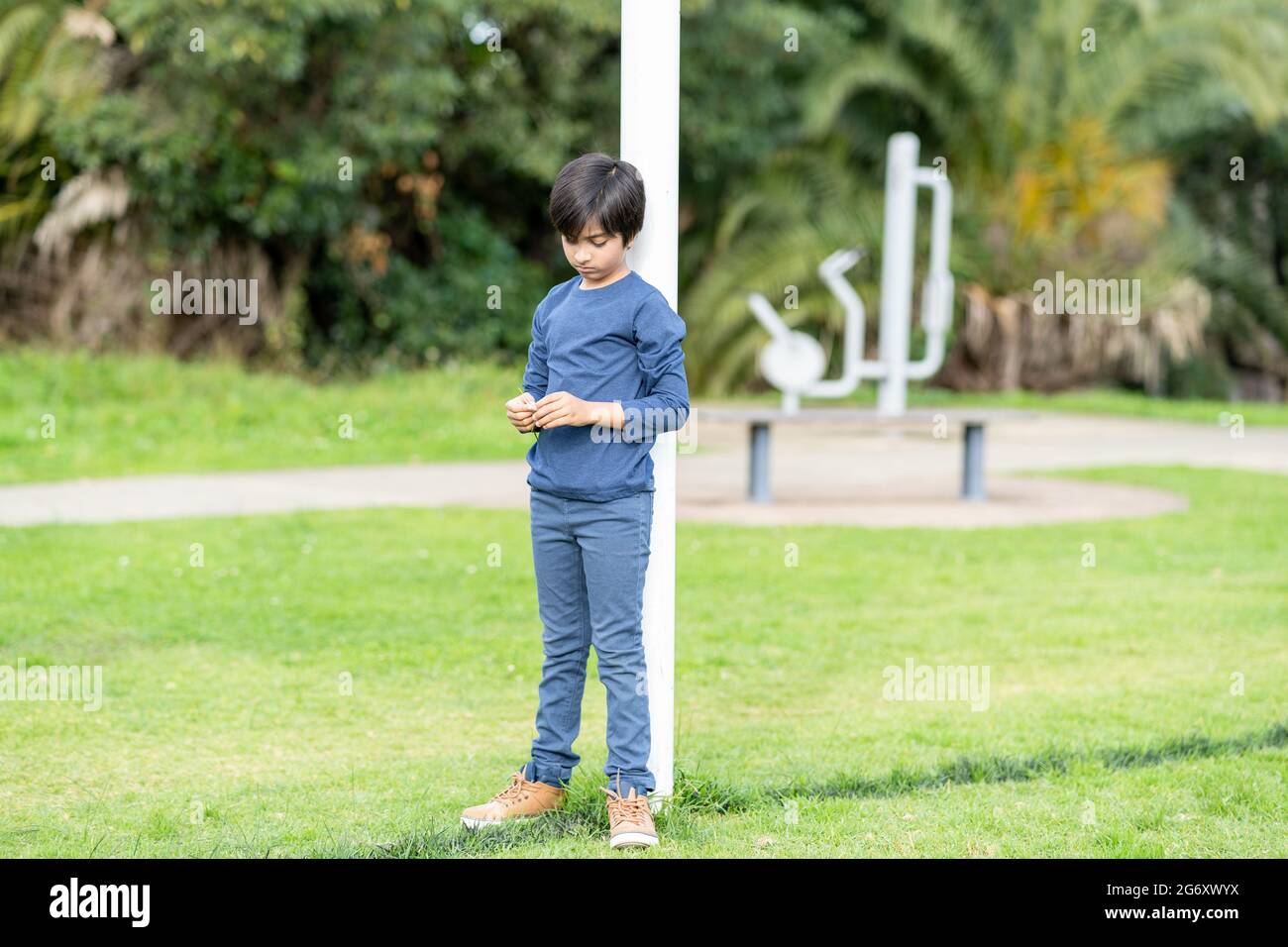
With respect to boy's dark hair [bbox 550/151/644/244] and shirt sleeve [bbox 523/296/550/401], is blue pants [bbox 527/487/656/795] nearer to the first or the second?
shirt sleeve [bbox 523/296/550/401]

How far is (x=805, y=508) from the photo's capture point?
10797mm

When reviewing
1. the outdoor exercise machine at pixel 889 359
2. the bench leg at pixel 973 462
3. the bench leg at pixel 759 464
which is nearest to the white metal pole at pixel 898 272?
the outdoor exercise machine at pixel 889 359

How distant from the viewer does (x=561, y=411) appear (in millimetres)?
4145

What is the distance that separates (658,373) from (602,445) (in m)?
0.23

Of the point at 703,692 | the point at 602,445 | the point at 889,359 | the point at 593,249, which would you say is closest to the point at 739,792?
the point at 602,445

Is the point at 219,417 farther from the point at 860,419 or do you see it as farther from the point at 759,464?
the point at 860,419

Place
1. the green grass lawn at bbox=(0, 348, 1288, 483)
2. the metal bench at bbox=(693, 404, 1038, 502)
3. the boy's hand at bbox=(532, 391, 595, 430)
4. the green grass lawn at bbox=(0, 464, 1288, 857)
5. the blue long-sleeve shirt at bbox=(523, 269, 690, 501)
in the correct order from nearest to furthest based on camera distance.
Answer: the boy's hand at bbox=(532, 391, 595, 430) < the blue long-sleeve shirt at bbox=(523, 269, 690, 501) < the green grass lawn at bbox=(0, 464, 1288, 857) < the metal bench at bbox=(693, 404, 1038, 502) < the green grass lawn at bbox=(0, 348, 1288, 483)

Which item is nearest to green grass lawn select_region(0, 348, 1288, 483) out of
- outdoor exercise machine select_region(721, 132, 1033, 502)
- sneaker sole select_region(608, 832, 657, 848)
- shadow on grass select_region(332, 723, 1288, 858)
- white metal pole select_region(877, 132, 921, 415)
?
outdoor exercise machine select_region(721, 132, 1033, 502)

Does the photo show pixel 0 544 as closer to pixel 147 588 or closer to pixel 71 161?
pixel 147 588

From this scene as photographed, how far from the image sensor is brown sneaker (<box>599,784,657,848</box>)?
4.20m

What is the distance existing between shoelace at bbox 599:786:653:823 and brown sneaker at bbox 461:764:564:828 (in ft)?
0.77

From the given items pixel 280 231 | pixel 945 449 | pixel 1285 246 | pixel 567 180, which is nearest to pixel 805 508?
pixel 945 449

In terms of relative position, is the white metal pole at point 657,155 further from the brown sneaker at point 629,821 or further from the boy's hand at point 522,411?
the boy's hand at point 522,411

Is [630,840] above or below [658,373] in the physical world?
below
